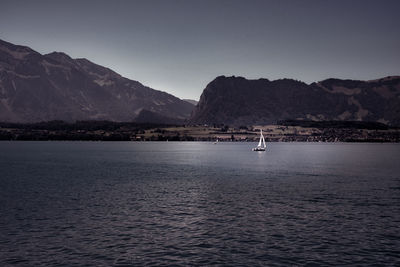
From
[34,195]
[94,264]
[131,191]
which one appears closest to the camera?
[94,264]

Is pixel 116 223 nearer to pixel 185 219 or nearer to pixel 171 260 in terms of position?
pixel 185 219

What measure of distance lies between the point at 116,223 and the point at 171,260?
57.4ft

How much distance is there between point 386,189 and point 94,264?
7211 cm

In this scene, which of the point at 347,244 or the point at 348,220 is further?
the point at 348,220

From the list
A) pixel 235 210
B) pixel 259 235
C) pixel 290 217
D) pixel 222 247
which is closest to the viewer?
pixel 222 247

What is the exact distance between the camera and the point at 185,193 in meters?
79.1

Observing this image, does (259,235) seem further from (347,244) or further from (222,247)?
(347,244)

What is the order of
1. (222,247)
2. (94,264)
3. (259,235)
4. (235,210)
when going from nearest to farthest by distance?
(94,264) → (222,247) → (259,235) → (235,210)

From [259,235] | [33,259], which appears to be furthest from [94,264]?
[259,235]

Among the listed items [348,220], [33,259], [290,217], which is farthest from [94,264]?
[348,220]

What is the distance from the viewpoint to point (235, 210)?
6019 cm

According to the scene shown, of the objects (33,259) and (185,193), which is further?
(185,193)

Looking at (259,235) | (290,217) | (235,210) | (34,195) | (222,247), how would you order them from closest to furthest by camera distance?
(222,247), (259,235), (290,217), (235,210), (34,195)

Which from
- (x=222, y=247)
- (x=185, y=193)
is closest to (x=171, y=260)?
(x=222, y=247)
